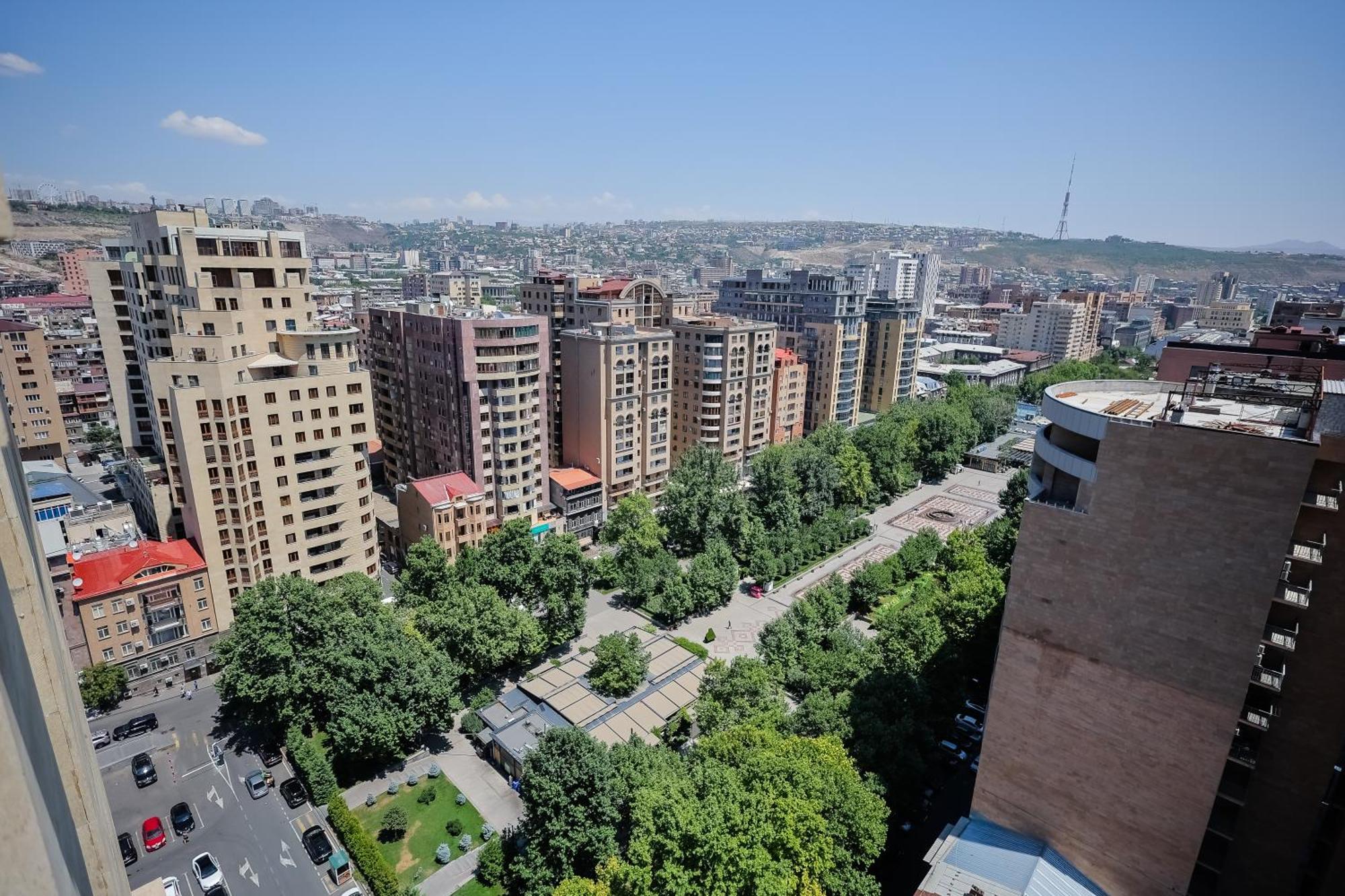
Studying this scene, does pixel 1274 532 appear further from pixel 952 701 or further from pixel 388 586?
pixel 388 586

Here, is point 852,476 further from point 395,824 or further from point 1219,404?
point 395,824

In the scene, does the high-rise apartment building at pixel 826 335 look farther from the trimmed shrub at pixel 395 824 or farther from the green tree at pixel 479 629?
the trimmed shrub at pixel 395 824

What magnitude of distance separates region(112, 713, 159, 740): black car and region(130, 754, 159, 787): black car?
2625mm

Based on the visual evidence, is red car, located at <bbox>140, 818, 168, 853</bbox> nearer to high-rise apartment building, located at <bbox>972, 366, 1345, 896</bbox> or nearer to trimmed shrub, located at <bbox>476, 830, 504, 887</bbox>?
trimmed shrub, located at <bbox>476, 830, 504, 887</bbox>

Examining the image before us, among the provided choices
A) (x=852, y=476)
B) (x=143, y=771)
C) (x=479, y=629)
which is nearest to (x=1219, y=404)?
(x=479, y=629)

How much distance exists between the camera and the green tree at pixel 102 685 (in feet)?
119

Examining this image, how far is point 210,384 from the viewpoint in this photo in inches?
1433

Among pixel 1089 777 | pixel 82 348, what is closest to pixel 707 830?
pixel 1089 777

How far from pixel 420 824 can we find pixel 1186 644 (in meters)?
30.3

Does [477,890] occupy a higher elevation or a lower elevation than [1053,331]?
lower

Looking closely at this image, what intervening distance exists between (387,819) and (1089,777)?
27319 millimetres

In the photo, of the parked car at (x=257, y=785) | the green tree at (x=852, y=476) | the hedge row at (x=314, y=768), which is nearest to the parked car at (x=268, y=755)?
the parked car at (x=257, y=785)

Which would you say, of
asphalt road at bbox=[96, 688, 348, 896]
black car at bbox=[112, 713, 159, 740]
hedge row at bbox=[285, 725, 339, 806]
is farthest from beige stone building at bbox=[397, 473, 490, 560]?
black car at bbox=[112, 713, 159, 740]

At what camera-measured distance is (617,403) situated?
5784 cm
